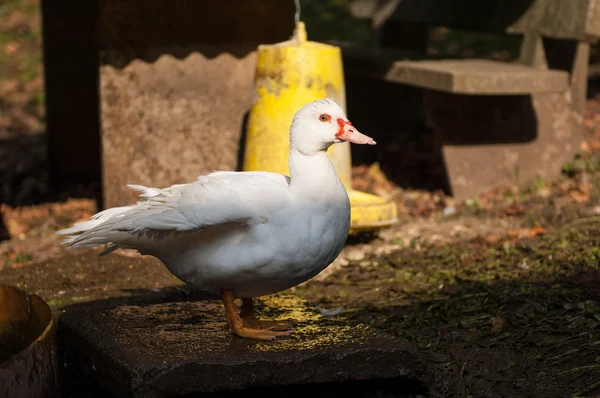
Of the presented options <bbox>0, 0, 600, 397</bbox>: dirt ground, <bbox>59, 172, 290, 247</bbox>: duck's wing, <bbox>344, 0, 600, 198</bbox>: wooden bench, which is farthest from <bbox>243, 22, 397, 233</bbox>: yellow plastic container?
<bbox>59, 172, 290, 247</bbox>: duck's wing

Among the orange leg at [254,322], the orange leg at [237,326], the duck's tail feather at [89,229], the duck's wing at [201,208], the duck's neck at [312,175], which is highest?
the duck's neck at [312,175]

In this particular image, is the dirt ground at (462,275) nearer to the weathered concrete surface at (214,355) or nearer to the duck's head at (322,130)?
the weathered concrete surface at (214,355)

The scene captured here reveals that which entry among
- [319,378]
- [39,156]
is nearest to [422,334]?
[319,378]

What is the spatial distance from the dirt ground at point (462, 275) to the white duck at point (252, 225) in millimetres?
812

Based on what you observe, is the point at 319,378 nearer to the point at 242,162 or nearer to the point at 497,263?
the point at 497,263

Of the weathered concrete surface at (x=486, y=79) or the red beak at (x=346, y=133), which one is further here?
the weathered concrete surface at (x=486, y=79)

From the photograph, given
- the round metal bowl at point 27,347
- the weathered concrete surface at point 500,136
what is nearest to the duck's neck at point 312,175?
the round metal bowl at point 27,347

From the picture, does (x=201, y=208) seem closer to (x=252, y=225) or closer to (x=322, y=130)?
(x=252, y=225)

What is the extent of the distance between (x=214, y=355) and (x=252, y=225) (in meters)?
0.48

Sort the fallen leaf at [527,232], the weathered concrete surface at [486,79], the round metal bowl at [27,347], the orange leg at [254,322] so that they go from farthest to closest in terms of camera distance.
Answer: the weathered concrete surface at [486,79] → the fallen leaf at [527,232] → the orange leg at [254,322] → the round metal bowl at [27,347]

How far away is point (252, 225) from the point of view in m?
3.10

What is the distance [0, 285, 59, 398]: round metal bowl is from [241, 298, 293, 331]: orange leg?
753 mm

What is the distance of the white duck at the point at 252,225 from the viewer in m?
3.07

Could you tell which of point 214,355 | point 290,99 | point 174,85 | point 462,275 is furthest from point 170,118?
point 214,355
